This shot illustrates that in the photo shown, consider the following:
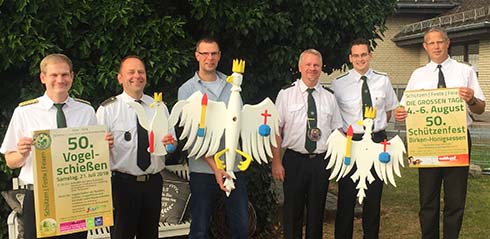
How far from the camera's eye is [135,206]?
→ 4.00 metres

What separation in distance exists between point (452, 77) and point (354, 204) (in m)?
1.35

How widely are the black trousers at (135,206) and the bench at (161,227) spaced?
0.81 meters

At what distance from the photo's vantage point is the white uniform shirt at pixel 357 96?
15.4ft

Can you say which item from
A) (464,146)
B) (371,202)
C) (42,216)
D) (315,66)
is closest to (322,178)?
(371,202)

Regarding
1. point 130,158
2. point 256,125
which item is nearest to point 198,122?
point 256,125

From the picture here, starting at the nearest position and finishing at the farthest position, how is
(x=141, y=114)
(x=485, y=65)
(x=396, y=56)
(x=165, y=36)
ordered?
(x=141, y=114)
(x=165, y=36)
(x=485, y=65)
(x=396, y=56)

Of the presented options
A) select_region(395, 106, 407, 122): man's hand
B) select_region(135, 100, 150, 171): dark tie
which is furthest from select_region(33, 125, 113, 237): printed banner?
select_region(395, 106, 407, 122): man's hand

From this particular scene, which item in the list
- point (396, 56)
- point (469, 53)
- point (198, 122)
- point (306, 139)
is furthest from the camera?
point (396, 56)

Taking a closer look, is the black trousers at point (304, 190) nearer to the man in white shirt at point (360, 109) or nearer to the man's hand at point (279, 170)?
the man's hand at point (279, 170)

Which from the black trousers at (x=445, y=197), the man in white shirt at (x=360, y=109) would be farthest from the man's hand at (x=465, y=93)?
the man in white shirt at (x=360, y=109)

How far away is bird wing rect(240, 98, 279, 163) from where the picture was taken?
4172mm

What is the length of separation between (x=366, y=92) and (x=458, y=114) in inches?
29.8

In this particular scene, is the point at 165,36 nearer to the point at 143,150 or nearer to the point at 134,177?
the point at 143,150

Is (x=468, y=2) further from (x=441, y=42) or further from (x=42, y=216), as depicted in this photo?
(x=42, y=216)
